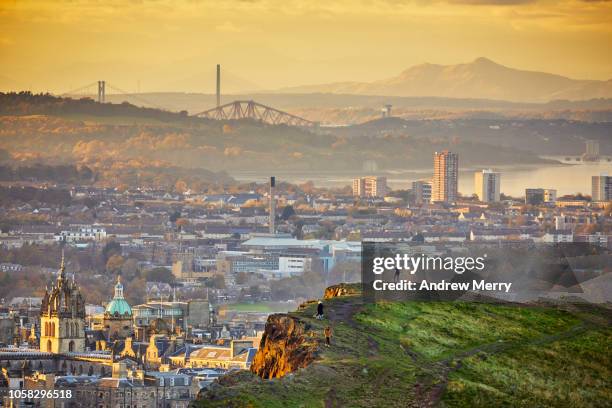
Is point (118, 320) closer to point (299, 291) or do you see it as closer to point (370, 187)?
point (299, 291)

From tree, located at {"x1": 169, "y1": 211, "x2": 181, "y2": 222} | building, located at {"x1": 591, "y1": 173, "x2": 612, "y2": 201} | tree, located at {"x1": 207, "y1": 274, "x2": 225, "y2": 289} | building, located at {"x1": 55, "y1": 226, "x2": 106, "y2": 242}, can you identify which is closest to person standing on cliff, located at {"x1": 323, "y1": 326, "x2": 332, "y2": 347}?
tree, located at {"x1": 207, "y1": 274, "x2": 225, "y2": 289}

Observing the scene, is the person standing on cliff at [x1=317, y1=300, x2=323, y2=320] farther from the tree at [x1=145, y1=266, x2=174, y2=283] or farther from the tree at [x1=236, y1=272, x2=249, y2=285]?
the tree at [x1=236, y1=272, x2=249, y2=285]

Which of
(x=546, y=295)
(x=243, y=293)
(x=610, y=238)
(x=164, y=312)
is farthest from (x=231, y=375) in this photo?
(x=610, y=238)

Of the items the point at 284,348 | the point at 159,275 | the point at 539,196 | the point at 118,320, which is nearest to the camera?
the point at 284,348

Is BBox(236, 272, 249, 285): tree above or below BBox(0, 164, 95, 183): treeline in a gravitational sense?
below

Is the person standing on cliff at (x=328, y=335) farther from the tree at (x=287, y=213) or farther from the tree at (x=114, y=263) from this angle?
the tree at (x=287, y=213)

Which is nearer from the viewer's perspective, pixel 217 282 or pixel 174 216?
pixel 217 282

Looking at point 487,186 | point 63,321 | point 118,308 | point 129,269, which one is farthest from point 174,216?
point 63,321
